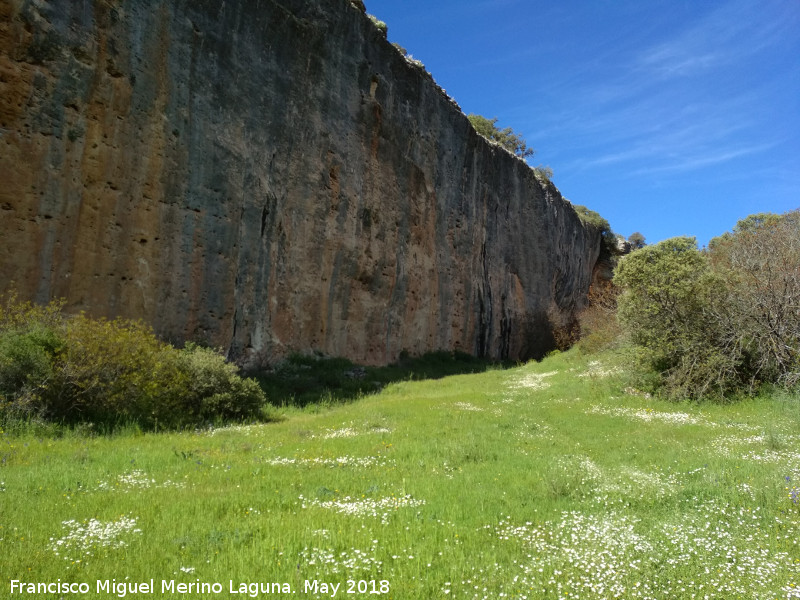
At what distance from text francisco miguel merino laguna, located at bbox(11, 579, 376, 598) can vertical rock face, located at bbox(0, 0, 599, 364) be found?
26.1ft

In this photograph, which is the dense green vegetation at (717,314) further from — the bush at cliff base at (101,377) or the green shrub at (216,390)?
the bush at cliff base at (101,377)

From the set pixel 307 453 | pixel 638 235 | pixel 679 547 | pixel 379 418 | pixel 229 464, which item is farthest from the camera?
pixel 638 235

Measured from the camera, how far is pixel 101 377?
8.75 m

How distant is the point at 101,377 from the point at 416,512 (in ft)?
20.9

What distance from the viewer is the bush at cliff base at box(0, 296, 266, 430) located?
7945 millimetres

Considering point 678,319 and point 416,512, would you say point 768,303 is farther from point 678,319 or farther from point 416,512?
point 416,512

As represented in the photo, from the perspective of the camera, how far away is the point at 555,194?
3722 centimetres

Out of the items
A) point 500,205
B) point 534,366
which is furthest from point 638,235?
point 534,366

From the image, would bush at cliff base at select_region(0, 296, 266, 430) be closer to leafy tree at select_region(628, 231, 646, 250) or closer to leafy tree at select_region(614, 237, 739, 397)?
leafy tree at select_region(614, 237, 739, 397)

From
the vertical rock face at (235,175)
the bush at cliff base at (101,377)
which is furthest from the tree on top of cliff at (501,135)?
the bush at cliff base at (101,377)

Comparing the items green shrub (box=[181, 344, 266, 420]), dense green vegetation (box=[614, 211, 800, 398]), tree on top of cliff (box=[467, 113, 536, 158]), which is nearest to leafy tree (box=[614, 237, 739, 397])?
dense green vegetation (box=[614, 211, 800, 398])

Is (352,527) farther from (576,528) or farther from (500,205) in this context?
(500,205)

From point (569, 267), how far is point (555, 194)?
18.2ft

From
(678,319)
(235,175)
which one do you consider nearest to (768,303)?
(678,319)
